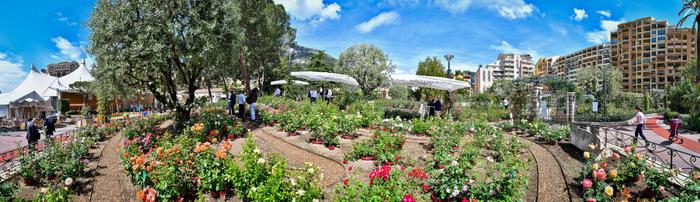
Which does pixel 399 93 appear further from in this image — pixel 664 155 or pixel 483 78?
pixel 483 78

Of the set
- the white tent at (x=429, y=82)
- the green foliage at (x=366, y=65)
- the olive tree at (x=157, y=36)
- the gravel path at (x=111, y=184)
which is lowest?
the gravel path at (x=111, y=184)

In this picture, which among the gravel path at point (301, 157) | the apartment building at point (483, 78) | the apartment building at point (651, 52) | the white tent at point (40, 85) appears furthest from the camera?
the apartment building at point (483, 78)

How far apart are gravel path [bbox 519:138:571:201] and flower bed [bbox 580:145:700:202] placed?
31 centimetres

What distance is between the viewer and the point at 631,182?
4.86m

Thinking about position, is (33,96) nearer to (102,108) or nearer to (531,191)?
(102,108)

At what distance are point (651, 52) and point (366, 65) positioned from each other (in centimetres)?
9751

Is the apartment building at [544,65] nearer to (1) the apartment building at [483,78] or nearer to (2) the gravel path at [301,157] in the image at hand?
(1) the apartment building at [483,78]

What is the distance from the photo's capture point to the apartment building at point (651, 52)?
87688 millimetres

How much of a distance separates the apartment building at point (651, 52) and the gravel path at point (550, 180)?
109m

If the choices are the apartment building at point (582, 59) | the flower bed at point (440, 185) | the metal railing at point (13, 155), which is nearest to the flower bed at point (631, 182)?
the flower bed at point (440, 185)

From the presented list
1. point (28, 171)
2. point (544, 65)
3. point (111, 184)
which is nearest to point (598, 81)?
point (111, 184)

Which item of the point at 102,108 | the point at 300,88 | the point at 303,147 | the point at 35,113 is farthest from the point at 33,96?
the point at 303,147

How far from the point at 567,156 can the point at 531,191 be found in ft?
8.13

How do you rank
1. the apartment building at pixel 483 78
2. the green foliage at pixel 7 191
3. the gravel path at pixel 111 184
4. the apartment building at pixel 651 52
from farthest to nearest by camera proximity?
the apartment building at pixel 483 78 → the apartment building at pixel 651 52 → the gravel path at pixel 111 184 → the green foliage at pixel 7 191
